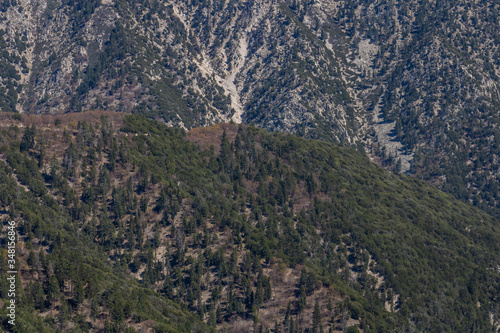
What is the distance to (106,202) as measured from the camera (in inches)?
7638

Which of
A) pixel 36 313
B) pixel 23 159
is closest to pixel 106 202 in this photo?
pixel 23 159

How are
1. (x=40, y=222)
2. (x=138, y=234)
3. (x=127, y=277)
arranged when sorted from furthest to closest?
(x=138, y=234) < (x=127, y=277) < (x=40, y=222)

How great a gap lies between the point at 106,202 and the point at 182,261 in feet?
98.8

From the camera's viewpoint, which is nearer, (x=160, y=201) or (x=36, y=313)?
(x=36, y=313)

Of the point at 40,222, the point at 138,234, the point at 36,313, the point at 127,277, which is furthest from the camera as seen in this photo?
the point at 138,234

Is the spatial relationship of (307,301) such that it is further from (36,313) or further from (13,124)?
(13,124)

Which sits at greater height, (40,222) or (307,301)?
(40,222)

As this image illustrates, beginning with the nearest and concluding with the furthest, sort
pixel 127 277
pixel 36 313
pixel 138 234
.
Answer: pixel 36 313, pixel 127 277, pixel 138 234

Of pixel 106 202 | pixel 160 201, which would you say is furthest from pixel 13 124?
pixel 160 201

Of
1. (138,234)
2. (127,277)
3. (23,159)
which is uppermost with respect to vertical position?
(23,159)

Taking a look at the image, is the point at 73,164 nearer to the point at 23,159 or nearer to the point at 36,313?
the point at 23,159

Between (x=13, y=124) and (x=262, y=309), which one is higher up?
(x=13, y=124)

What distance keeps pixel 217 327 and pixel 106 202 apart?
5250 centimetres

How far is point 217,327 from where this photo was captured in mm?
169250
